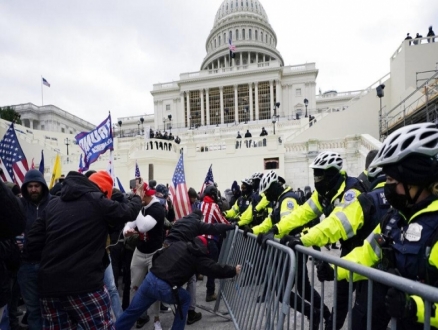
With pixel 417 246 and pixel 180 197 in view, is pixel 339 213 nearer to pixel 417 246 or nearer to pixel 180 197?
pixel 417 246

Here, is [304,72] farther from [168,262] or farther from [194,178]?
[168,262]

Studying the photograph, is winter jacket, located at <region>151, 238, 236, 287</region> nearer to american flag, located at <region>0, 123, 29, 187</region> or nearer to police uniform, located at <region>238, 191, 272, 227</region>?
police uniform, located at <region>238, 191, 272, 227</region>

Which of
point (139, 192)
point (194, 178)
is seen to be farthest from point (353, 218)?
point (194, 178)

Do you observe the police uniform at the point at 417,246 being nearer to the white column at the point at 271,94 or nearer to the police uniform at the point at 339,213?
the police uniform at the point at 339,213

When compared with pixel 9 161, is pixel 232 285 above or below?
below

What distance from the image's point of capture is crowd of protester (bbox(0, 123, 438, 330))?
5.75 ft

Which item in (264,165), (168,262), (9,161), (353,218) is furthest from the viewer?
(264,165)

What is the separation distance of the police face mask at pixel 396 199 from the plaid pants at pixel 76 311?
241cm

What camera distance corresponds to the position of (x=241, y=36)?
249 ft

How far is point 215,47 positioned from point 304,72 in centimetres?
3030

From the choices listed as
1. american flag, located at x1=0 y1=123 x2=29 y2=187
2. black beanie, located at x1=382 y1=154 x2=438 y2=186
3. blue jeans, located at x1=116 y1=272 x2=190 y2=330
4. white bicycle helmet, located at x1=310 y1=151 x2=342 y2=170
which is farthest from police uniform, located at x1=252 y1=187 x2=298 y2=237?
american flag, located at x1=0 y1=123 x2=29 y2=187

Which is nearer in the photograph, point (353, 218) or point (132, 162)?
point (353, 218)

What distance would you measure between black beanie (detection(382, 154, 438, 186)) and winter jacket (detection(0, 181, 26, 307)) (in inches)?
100

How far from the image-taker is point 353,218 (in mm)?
2500
